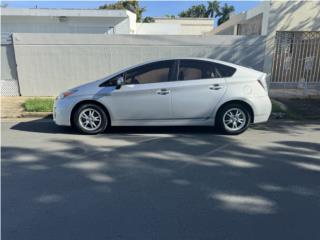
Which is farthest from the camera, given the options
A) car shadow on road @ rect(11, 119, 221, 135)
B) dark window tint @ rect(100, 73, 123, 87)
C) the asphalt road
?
car shadow on road @ rect(11, 119, 221, 135)

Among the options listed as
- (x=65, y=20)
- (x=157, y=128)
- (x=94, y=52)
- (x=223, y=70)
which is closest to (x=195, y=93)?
(x=223, y=70)

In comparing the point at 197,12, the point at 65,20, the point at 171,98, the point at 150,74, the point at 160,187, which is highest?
the point at 197,12

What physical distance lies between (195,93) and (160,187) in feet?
9.90

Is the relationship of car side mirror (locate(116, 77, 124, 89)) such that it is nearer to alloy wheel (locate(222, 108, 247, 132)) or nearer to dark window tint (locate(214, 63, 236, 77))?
dark window tint (locate(214, 63, 236, 77))

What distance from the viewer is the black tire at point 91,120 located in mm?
6797

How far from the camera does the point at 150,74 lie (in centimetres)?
686

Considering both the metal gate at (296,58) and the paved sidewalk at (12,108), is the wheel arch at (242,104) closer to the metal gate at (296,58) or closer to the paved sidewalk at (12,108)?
the paved sidewalk at (12,108)

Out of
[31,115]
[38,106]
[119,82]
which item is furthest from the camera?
[38,106]

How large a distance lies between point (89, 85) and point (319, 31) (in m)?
9.50

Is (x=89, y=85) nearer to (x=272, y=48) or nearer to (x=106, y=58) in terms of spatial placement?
(x=106, y=58)

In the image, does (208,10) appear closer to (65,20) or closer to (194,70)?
(65,20)

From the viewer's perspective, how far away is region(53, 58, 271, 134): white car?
6746 mm

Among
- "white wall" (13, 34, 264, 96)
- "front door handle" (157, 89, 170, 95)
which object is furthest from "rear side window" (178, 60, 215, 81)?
"white wall" (13, 34, 264, 96)

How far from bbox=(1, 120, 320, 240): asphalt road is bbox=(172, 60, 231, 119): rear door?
21.4 inches
